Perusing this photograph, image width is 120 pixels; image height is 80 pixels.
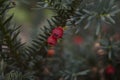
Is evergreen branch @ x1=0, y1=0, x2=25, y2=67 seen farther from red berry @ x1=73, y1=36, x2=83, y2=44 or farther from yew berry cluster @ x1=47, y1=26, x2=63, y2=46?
red berry @ x1=73, y1=36, x2=83, y2=44

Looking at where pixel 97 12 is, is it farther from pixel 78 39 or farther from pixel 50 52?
pixel 78 39

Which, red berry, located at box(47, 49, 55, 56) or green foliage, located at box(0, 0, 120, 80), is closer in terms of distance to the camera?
green foliage, located at box(0, 0, 120, 80)

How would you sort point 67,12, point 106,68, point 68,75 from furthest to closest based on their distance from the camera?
point 106,68 < point 68,75 < point 67,12

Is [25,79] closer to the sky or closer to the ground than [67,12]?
closer to the ground

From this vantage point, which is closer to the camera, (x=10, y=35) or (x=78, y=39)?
(x=10, y=35)

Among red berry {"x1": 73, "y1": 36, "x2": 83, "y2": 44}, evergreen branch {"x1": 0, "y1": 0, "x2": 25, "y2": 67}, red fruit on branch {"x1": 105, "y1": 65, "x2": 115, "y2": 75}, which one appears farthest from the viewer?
red berry {"x1": 73, "y1": 36, "x2": 83, "y2": 44}

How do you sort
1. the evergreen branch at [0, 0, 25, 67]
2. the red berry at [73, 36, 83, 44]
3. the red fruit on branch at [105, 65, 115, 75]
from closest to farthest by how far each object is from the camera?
the evergreen branch at [0, 0, 25, 67]
the red fruit on branch at [105, 65, 115, 75]
the red berry at [73, 36, 83, 44]

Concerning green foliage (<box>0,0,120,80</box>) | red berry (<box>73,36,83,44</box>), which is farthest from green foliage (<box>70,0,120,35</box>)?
red berry (<box>73,36,83,44</box>)

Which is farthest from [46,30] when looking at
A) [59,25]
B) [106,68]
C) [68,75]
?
[106,68]

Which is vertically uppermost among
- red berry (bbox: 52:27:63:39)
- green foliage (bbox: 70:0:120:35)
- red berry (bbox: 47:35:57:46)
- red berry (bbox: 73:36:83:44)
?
red berry (bbox: 73:36:83:44)

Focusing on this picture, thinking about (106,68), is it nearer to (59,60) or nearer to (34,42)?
(59,60)

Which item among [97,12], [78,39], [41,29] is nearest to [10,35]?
[41,29]
